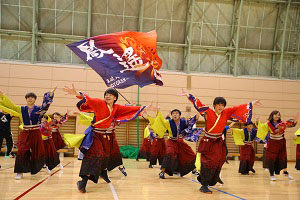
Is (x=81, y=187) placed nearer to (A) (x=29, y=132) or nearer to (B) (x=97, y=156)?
(B) (x=97, y=156)

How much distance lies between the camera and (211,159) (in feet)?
18.6

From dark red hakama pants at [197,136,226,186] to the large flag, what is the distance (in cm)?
313

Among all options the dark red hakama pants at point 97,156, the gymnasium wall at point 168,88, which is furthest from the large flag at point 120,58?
the gymnasium wall at point 168,88

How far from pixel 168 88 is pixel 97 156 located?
442 inches

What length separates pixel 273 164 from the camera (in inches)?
324

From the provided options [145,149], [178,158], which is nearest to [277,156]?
[178,158]

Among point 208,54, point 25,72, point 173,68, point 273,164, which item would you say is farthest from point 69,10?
point 273,164

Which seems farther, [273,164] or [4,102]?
[273,164]

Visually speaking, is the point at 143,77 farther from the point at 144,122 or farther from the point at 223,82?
the point at 223,82

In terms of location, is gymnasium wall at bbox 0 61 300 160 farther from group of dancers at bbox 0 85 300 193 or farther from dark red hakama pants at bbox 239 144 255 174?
dark red hakama pants at bbox 239 144 255 174

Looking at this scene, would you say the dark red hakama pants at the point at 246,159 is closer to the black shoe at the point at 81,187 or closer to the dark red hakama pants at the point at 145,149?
the dark red hakama pants at the point at 145,149

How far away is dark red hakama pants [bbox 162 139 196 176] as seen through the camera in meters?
7.46

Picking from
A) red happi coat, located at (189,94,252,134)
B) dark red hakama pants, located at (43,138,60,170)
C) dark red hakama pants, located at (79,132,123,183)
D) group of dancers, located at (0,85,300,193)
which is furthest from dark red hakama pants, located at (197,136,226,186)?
dark red hakama pants, located at (43,138,60,170)

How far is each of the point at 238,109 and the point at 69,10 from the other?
1219 cm
